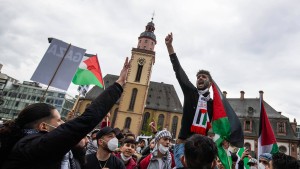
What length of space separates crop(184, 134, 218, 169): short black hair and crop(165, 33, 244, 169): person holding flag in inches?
39.6

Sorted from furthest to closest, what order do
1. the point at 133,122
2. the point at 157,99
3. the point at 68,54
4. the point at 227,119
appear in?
1. the point at 157,99
2. the point at 133,122
3. the point at 68,54
4. the point at 227,119

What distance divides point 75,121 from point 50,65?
5.27 meters

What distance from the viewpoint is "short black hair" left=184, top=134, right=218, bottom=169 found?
70.0 inches

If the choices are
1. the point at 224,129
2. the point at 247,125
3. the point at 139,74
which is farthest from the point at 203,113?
the point at 139,74

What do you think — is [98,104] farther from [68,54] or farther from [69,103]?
[69,103]

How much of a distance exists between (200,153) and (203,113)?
1361 millimetres

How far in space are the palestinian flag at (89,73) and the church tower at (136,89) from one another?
3128cm

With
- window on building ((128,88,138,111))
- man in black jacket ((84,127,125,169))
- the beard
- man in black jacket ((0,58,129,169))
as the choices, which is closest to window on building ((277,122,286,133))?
window on building ((128,88,138,111))

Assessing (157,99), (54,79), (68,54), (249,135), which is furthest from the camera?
(157,99)

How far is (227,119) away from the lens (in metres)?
3.48

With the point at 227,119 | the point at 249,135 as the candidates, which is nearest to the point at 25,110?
the point at 227,119

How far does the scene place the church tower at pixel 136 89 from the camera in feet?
129

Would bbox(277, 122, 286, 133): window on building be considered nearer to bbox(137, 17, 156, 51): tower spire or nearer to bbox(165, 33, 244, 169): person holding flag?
bbox(137, 17, 156, 51): tower spire

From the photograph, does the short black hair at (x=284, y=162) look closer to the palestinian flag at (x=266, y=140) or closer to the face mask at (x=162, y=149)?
Result: the face mask at (x=162, y=149)
